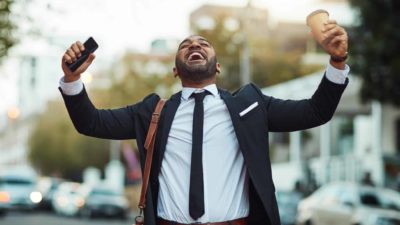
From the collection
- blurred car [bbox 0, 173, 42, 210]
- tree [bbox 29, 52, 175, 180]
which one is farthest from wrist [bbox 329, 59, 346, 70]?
tree [bbox 29, 52, 175, 180]

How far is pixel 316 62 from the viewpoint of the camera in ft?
195

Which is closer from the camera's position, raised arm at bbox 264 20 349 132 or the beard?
raised arm at bbox 264 20 349 132

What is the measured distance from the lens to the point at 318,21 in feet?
13.4

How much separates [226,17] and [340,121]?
1241cm

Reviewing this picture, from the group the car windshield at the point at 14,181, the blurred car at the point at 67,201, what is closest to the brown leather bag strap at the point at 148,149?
the car windshield at the point at 14,181

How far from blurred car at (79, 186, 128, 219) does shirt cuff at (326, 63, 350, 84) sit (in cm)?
3265

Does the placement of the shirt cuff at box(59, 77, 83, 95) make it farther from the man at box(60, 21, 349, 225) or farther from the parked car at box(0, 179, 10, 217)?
the parked car at box(0, 179, 10, 217)

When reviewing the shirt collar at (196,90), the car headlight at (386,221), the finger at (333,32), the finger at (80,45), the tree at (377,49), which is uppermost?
the tree at (377,49)

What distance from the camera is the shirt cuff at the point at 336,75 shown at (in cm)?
431

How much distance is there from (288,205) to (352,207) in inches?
285

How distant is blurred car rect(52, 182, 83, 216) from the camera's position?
39631mm

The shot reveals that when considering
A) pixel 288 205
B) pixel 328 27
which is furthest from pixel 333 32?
pixel 288 205

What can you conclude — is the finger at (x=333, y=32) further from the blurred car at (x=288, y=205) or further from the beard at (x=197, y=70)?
the blurred car at (x=288, y=205)

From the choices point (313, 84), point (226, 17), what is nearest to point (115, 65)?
point (226, 17)
